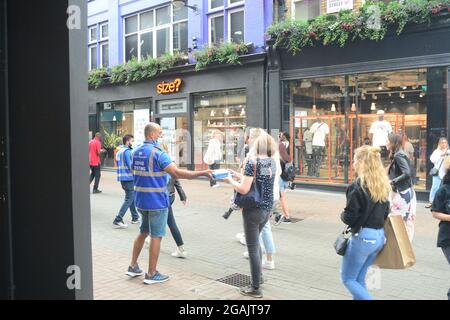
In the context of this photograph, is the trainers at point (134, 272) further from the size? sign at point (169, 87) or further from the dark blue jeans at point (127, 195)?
the size? sign at point (169, 87)

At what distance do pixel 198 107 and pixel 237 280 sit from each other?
12.6m

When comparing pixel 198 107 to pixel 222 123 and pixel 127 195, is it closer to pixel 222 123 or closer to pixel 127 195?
pixel 222 123

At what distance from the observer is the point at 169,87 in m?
18.0

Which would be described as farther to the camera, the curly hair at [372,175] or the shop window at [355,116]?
the shop window at [355,116]

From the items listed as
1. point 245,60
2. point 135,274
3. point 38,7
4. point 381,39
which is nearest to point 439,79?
point 381,39

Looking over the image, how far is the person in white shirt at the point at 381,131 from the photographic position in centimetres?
1274

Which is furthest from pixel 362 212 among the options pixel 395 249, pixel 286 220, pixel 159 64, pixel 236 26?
pixel 159 64

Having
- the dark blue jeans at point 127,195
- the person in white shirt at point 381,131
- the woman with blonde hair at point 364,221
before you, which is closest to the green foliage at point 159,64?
the person in white shirt at point 381,131

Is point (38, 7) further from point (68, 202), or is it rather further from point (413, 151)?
point (413, 151)

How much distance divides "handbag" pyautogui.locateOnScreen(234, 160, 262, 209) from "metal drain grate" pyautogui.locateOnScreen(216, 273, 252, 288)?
3.67 feet

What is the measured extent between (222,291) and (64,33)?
332cm

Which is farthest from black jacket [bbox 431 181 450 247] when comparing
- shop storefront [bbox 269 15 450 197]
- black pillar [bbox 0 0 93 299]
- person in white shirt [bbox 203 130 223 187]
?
person in white shirt [bbox 203 130 223 187]

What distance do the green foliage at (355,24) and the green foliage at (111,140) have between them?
32.7 feet

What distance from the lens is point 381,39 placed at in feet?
40.8
